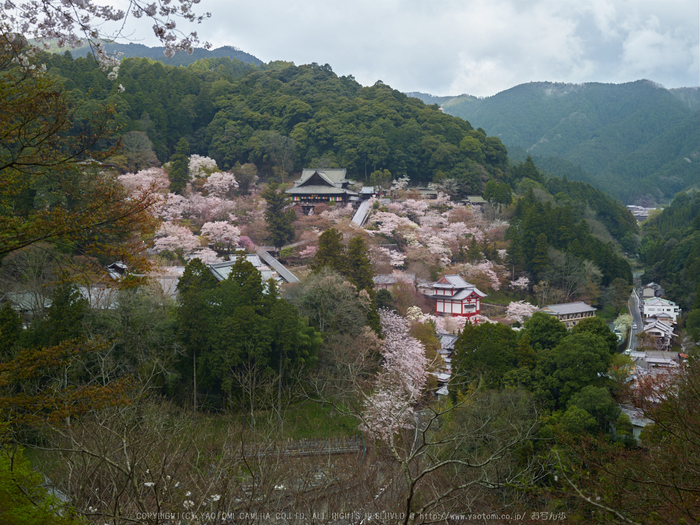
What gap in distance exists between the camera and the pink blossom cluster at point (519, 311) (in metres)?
20.6

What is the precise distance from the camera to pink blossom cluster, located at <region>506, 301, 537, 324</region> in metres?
20.6

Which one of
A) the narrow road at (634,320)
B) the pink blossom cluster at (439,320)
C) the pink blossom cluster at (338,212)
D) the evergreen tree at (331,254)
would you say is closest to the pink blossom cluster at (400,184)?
the pink blossom cluster at (338,212)

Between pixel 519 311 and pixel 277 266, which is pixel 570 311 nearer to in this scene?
pixel 519 311

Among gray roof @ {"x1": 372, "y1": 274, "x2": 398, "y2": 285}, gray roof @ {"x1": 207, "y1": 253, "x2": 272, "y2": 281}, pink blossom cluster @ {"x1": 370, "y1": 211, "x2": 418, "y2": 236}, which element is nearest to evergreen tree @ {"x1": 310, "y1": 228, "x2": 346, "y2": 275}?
gray roof @ {"x1": 207, "y1": 253, "x2": 272, "y2": 281}

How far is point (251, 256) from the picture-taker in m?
21.0

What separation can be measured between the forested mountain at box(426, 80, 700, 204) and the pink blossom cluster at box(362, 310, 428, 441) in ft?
159

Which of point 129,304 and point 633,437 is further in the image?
point 129,304

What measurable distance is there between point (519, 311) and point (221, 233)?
41.9 ft

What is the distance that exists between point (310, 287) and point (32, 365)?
1026cm

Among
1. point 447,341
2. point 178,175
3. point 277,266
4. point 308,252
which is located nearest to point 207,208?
point 178,175

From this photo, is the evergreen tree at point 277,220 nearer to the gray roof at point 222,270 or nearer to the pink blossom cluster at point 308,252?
the pink blossom cluster at point 308,252

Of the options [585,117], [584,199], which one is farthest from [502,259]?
[585,117]

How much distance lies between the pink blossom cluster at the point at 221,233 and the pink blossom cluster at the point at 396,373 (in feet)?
28.8

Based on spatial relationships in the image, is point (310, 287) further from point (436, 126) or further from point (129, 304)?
point (436, 126)
